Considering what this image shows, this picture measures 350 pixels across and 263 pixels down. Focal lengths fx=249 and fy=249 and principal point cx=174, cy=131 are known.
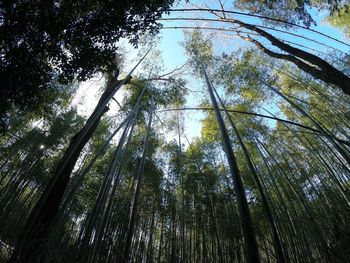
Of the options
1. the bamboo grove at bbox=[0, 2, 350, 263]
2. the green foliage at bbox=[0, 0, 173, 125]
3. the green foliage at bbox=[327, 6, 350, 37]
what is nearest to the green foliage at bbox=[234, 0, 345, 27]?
the bamboo grove at bbox=[0, 2, 350, 263]

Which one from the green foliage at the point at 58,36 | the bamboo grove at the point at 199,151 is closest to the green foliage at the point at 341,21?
the bamboo grove at the point at 199,151

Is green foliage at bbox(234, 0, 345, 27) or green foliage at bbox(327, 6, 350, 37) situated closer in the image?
green foliage at bbox(234, 0, 345, 27)

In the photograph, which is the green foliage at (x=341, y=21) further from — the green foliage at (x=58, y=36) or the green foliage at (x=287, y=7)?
the green foliage at (x=58, y=36)

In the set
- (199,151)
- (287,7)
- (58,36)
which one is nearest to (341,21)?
(287,7)

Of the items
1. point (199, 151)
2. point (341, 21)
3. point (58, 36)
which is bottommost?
point (58, 36)

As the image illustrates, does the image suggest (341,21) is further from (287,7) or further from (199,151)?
(199,151)

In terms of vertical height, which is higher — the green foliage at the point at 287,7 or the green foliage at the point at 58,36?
the green foliage at the point at 287,7

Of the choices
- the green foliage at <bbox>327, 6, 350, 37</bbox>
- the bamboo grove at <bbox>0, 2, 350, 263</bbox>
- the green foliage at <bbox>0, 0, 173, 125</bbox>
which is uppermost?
the green foliage at <bbox>327, 6, 350, 37</bbox>

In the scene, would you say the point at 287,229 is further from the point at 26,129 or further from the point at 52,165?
the point at 26,129

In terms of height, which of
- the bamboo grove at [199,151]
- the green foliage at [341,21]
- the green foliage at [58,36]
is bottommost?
the green foliage at [58,36]

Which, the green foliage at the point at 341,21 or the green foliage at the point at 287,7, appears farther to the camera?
the green foliage at the point at 341,21

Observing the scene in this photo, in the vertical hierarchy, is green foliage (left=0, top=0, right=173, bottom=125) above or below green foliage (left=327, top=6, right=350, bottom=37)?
below

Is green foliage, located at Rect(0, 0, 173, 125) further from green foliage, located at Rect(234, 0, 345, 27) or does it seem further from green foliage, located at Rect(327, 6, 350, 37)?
green foliage, located at Rect(327, 6, 350, 37)

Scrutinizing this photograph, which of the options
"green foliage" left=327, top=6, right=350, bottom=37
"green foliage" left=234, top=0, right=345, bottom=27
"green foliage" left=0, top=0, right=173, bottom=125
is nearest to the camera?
"green foliage" left=0, top=0, right=173, bottom=125
